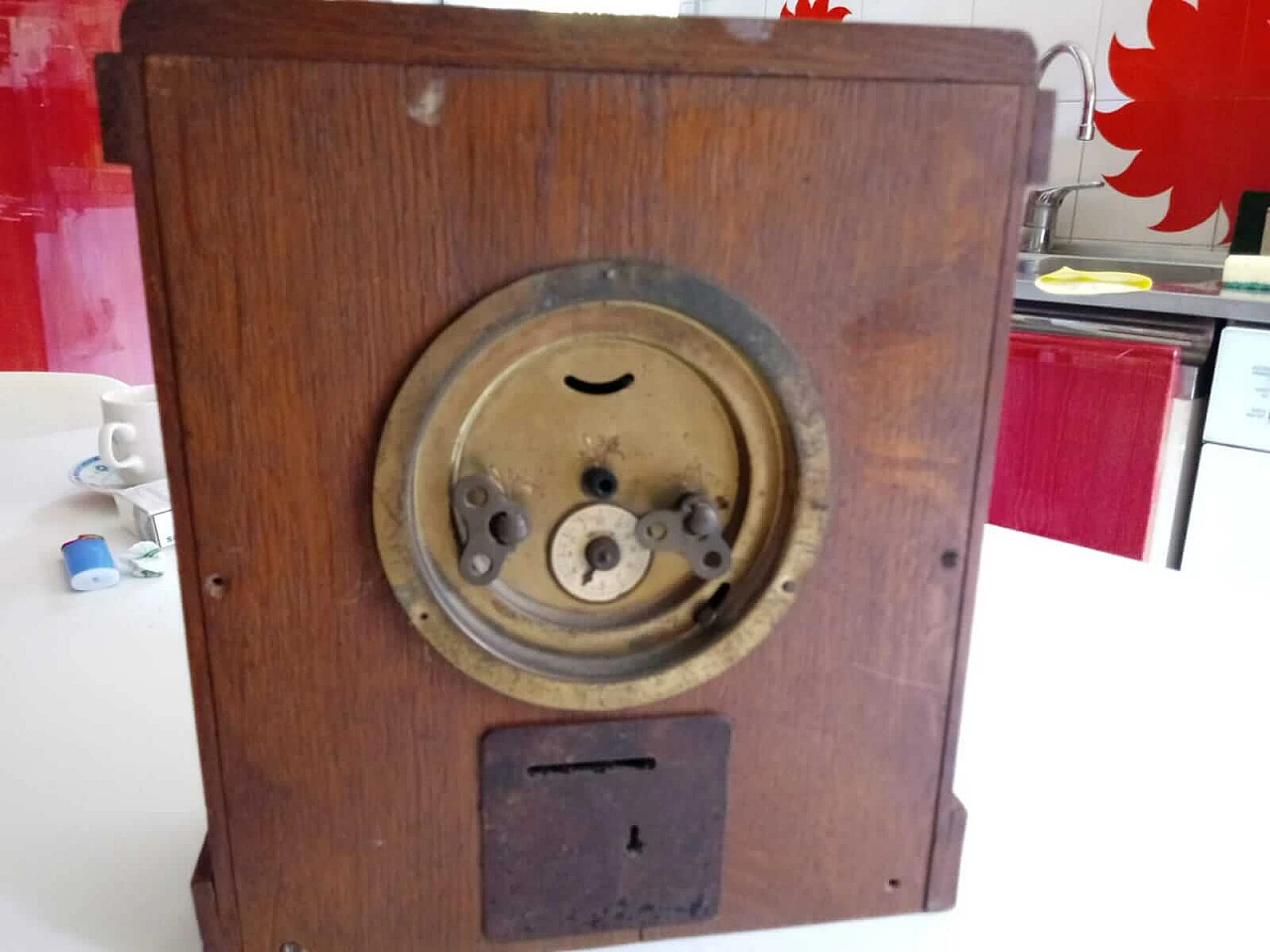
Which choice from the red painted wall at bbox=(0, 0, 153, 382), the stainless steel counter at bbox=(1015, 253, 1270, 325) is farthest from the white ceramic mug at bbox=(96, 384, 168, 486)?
the red painted wall at bbox=(0, 0, 153, 382)

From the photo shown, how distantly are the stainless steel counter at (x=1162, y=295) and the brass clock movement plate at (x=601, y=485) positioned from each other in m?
1.32

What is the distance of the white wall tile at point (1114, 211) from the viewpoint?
2.47m

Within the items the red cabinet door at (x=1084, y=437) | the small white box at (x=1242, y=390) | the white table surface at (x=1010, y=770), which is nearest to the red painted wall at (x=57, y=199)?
the white table surface at (x=1010, y=770)

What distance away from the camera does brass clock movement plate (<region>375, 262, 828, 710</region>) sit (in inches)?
19.7

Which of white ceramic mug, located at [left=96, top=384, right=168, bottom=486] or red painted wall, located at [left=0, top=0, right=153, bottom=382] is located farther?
red painted wall, located at [left=0, top=0, right=153, bottom=382]

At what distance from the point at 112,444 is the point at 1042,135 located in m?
0.97

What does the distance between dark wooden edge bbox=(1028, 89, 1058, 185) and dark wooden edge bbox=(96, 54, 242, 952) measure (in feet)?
1.32

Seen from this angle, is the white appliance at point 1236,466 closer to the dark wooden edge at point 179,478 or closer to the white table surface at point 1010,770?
the white table surface at point 1010,770

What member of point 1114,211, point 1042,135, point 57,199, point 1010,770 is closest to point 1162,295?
point 1114,211

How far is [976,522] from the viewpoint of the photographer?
561mm

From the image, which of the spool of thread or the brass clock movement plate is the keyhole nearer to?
the brass clock movement plate

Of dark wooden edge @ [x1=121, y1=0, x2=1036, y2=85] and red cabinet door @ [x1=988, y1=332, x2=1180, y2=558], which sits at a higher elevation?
dark wooden edge @ [x1=121, y1=0, x2=1036, y2=85]

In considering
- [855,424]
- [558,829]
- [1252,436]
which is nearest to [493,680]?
[558,829]

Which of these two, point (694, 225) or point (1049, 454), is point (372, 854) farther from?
point (1049, 454)
